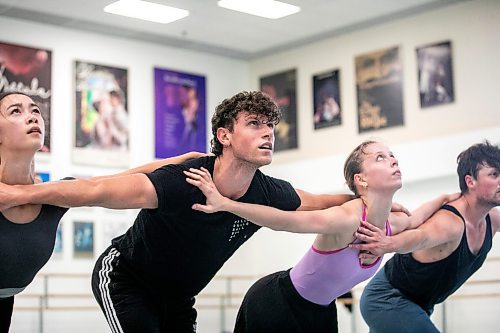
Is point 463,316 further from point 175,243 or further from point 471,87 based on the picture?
point 175,243

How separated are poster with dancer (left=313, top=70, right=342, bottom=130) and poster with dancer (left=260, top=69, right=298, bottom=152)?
0.35 meters

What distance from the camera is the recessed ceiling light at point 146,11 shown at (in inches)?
348

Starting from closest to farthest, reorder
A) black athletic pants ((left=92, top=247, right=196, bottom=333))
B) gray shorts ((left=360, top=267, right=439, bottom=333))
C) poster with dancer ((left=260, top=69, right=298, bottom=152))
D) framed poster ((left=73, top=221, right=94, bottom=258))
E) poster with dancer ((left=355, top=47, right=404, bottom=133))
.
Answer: black athletic pants ((left=92, top=247, right=196, bottom=333)), gray shorts ((left=360, top=267, right=439, bottom=333)), framed poster ((left=73, top=221, right=94, bottom=258)), poster with dancer ((left=355, top=47, right=404, bottom=133)), poster with dancer ((left=260, top=69, right=298, bottom=152))

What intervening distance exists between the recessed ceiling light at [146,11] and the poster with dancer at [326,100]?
2.00m

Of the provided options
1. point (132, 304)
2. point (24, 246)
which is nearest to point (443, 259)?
point (132, 304)

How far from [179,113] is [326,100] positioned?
1.80m

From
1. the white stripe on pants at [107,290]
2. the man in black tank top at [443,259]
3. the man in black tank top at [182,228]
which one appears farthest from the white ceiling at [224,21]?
the white stripe on pants at [107,290]

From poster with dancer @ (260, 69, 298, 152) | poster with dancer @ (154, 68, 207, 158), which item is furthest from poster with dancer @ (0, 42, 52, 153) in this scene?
poster with dancer @ (260, 69, 298, 152)

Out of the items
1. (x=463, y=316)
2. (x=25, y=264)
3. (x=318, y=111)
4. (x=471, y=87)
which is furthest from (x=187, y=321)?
(x=318, y=111)

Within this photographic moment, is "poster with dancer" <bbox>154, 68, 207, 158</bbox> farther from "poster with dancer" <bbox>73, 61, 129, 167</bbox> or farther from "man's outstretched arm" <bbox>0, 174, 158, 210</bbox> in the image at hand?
"man's outstretched arm" <bbox>0, 174, 158, 210</bbox>

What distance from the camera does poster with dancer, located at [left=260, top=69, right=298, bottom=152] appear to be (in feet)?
34.5

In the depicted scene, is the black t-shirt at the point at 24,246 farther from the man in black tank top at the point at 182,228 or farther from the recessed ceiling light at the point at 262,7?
the recessed ceiling light at the point at 262,7

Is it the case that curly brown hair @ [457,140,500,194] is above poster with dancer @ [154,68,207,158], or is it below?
below

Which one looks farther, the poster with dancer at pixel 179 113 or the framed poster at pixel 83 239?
the poster with dancer at pixel 179 113
